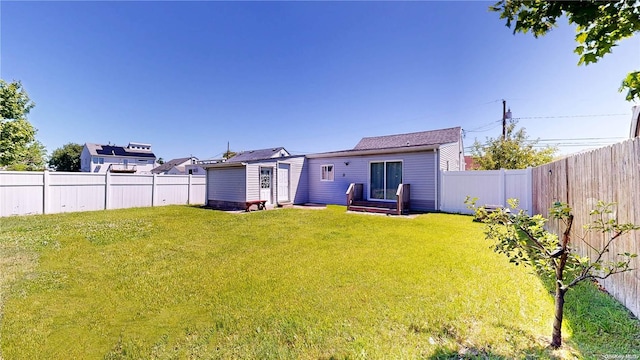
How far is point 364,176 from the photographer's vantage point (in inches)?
487

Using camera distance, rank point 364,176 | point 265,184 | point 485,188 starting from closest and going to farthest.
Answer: point 485,188, point 364,176, point 265,184

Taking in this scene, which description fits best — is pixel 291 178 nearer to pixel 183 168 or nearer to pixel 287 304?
pixel 287 304

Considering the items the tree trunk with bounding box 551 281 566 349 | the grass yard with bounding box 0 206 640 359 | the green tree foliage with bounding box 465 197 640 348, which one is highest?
the green tree foliage with bounding box 465 197 640 348

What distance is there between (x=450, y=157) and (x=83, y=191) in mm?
17879

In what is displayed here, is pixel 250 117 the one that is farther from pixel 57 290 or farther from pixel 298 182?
pixel 57 290

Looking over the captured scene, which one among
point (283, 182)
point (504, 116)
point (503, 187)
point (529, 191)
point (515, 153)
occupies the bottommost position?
point (529, 191)

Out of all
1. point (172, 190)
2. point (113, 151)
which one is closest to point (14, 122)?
point (172, 190)

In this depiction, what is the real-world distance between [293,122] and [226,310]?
21.5 m

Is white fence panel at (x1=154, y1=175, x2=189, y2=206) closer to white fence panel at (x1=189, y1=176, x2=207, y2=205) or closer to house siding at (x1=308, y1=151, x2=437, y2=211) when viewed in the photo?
white fence panel at (x1=189, y1=176, x2=207, y2=205)

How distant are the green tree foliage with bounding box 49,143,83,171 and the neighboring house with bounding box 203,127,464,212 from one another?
4391cm

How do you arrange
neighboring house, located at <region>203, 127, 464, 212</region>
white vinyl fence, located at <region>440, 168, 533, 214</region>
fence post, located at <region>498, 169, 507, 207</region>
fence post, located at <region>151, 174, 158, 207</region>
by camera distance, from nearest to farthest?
white vinyl fence, located at <region>440, 168, 533, 214</region> < fence post, located at <region>498, 169, 507, 207</region> < neighboring house, located at <region>203, 127, 464, 212</region> < fence post, located at <region>151, 174, 158, 207</region>

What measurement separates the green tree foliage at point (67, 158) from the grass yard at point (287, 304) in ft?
160

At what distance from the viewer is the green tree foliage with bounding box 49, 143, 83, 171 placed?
40375 millimetres

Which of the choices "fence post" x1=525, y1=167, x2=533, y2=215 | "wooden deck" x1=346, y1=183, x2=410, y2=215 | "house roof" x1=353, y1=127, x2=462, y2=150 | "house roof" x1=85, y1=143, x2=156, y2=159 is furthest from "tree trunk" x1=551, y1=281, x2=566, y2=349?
"house roof" x1=85, y1=143, x2=156, y2=159
